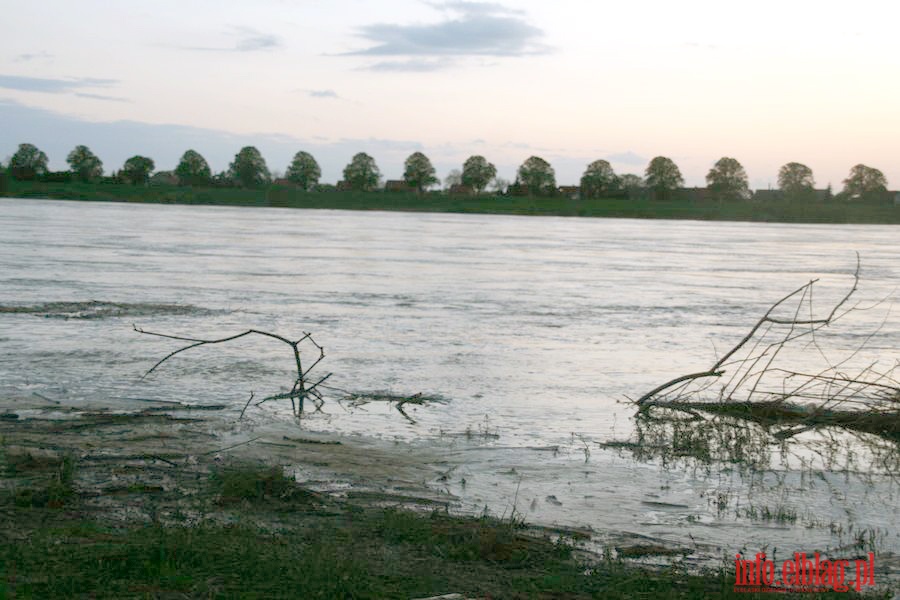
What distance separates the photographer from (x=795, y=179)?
16750cm

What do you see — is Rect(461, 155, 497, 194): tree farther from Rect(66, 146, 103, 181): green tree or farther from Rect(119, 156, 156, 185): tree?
Rect(66, 146, 103, 181): green tree

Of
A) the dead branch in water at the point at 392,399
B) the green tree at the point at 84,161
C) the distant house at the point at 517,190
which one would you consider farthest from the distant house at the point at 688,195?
the dead branch in water at the point at 392,399

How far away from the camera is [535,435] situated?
33.2 feet

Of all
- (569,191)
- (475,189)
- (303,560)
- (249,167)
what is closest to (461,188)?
(475,189)

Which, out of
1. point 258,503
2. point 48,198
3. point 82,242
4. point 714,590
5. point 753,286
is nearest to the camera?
point 714,590

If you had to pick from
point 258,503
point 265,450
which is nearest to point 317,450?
point 265,450

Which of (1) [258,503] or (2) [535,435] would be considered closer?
(1) [258,503]

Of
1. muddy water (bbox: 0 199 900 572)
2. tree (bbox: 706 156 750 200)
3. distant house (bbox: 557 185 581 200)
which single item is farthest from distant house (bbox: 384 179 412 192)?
muddy water (bbox: 0 199 900 572)

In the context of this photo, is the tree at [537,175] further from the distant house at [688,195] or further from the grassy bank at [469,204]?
the grassy bank at [469,204]

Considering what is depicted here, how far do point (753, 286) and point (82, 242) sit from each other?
26.0 m

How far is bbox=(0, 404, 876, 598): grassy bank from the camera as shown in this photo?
524 cm

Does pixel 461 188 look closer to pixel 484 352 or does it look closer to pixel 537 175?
pixel 537 175

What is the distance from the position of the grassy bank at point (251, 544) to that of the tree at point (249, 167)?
168 meters

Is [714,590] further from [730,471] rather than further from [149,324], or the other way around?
[149,324]
